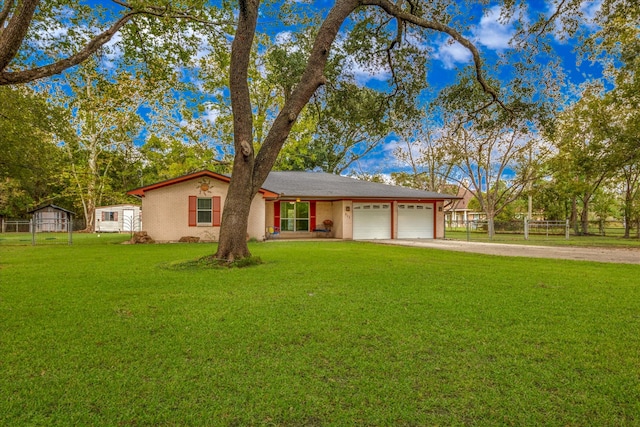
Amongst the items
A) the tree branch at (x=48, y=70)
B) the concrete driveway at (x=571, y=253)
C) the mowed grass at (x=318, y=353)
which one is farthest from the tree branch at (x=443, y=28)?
the mowed grass at (x=318, y=353)

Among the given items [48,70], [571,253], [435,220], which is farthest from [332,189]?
[48,70]

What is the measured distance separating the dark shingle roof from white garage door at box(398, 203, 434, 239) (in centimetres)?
83

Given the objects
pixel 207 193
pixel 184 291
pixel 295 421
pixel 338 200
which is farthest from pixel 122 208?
pixel 295 421

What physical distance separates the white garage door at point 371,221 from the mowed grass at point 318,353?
39.2 ft

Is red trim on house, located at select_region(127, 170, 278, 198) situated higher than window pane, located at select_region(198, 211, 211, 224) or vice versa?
red trim on house, located at select_region(127, 170, 278, 198)

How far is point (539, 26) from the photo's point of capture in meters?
8.69

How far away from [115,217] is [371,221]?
61.7 ft

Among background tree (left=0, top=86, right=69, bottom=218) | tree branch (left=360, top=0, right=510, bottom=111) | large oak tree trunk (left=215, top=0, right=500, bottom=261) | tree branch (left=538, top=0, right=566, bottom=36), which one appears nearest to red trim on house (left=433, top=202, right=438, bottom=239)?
tree branch (left=360, top=0, right=510, bottom=111)

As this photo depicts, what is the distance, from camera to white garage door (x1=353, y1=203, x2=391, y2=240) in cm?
1758

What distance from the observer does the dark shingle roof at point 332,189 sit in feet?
55.1

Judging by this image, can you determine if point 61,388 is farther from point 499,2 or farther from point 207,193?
point 207,193

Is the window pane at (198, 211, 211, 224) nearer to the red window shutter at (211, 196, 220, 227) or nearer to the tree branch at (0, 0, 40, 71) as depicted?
the red window shutter at (211, 196, 220, 227)

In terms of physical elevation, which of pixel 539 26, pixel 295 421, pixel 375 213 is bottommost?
pixel 295 421

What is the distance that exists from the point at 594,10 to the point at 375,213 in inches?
450
